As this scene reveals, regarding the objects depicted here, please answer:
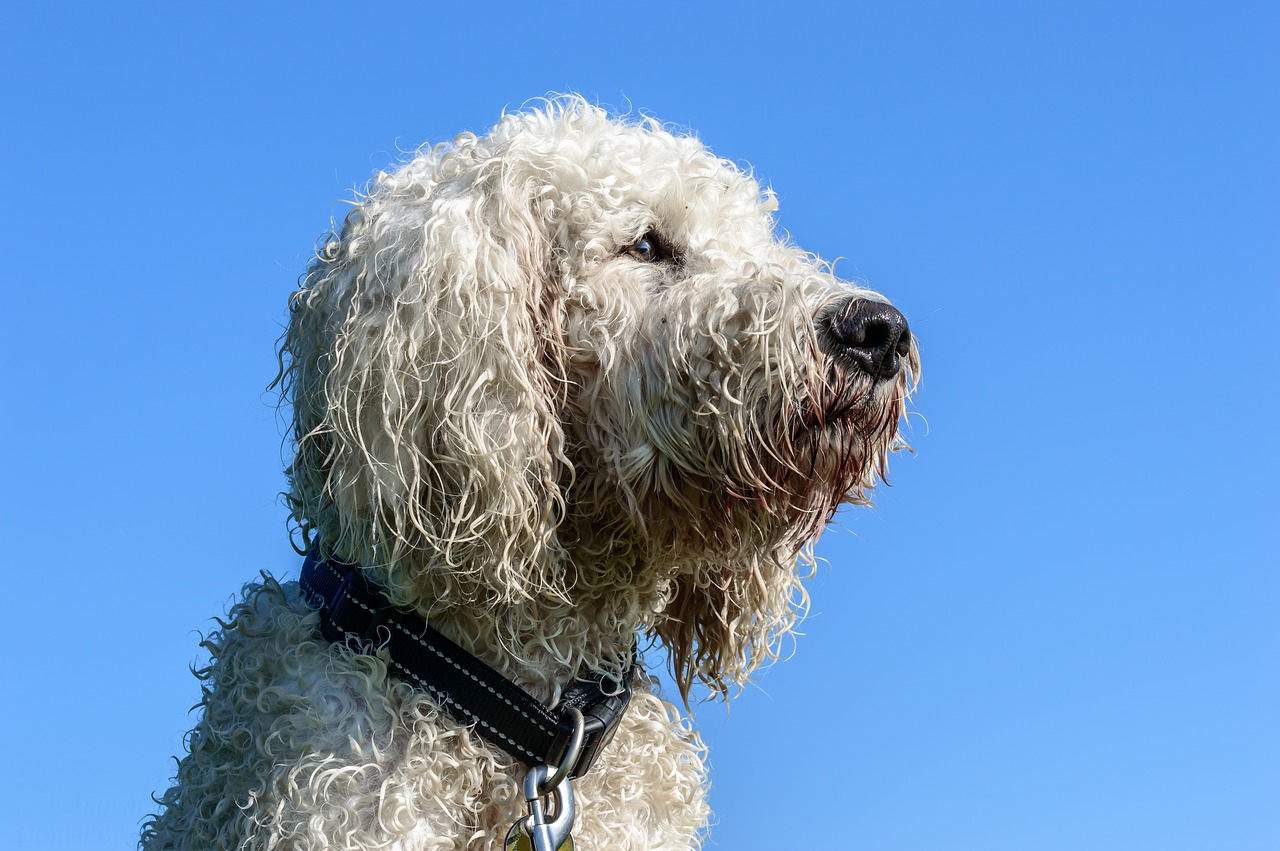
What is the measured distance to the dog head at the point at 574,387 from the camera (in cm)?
339

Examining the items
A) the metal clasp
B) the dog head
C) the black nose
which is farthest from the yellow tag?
the black nose

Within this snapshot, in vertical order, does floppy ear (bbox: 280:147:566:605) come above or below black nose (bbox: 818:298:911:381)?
below

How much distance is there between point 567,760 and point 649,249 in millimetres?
1433

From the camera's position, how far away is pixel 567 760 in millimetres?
3525

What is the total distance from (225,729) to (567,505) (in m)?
1.21

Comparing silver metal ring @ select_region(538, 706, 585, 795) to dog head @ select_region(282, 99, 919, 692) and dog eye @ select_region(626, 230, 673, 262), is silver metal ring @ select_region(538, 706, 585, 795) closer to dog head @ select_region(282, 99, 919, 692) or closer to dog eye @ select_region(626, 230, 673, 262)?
dog head @ select_region(282, 99, 919, 692)

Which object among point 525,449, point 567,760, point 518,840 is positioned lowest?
point 518,840

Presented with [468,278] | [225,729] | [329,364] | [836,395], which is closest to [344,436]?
[329,364]

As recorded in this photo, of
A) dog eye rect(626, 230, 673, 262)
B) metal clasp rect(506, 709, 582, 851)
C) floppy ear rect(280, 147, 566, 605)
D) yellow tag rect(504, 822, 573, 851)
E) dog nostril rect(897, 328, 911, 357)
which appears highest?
dog eye rect(626, 230, 673, 262)

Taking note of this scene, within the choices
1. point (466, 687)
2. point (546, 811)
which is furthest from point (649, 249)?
point (546, 811)

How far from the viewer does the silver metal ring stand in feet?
11.5

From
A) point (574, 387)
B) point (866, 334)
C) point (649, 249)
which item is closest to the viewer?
point (866, 334)

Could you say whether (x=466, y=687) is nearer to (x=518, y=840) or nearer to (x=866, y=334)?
(x=518, y=840)

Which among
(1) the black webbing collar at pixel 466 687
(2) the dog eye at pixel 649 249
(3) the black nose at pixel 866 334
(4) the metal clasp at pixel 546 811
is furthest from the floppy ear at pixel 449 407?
(3) the black nose at pixel 866 334
